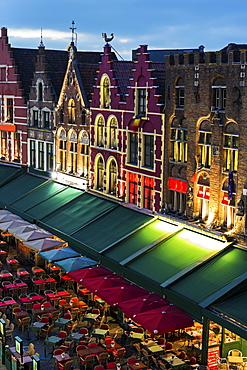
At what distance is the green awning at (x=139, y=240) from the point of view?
25062mm

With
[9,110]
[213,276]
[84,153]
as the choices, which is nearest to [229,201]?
[213,276]

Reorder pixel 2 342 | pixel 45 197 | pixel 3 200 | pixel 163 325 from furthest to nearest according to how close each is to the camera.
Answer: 1. pixel 3 200
2. pixel 45 197
3. pixel 2 342
4. pixel 163 325

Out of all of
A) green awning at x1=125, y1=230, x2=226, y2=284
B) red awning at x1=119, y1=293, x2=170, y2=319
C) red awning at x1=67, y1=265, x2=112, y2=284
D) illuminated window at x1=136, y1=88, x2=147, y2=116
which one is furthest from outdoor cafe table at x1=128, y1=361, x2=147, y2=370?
illuminated window at x1=136, y1=88, x2=147, y2=116

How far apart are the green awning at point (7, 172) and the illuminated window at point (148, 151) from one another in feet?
Result: 49.8

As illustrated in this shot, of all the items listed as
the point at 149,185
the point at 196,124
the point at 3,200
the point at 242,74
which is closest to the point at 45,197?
the point at 3,200

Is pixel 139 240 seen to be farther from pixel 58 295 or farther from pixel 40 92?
pixel 40 92

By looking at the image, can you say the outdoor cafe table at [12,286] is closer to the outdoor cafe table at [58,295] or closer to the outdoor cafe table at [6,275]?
the outdoor cafe table at [6,275]

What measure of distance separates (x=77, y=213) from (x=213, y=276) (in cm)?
1184

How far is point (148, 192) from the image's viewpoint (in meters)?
28.8

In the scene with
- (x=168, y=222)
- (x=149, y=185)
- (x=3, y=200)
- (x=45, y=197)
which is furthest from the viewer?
(x=3, y=200)

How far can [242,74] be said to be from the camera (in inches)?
846

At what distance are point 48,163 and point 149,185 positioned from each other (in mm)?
12286

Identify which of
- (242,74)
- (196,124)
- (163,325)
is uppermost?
(242,74)

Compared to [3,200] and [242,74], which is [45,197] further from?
[242,74]
